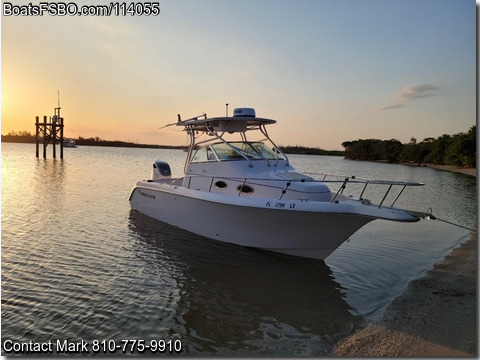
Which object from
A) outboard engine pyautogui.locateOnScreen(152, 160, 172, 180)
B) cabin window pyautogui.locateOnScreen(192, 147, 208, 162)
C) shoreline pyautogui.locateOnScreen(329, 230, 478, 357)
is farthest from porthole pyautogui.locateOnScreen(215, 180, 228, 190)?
shoreline pyautogui.locateOnScreen(329, 230, 478, 357)

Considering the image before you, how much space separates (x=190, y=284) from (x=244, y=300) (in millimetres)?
1290

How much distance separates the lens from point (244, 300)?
660 centimetres

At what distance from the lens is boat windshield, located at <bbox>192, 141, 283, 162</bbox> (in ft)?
33.3

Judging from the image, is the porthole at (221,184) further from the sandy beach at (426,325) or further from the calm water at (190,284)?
the sandy beach at (426,325)

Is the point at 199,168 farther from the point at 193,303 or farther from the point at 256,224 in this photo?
the point at 193,303

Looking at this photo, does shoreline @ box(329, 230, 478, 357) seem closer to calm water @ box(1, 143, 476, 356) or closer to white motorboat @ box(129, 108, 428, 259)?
calm water @ box(1, 143, 476, 356)

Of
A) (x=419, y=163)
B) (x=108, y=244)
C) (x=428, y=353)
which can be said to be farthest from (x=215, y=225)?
(x=419, y=163)

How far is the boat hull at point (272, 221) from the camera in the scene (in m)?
7.50

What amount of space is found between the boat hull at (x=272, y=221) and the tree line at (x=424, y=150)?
43560mm

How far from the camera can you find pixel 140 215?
13.2 metres

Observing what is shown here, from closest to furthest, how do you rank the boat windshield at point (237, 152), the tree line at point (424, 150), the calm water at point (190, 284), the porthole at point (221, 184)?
the calm water at point (190, 284) → the porthole at point (221, 184) → the boat windshield at point (237, 152) → the tree line at point (424, 150)

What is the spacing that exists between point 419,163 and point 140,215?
77.5 m

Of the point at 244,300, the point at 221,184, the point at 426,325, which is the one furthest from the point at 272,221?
the point at 426,325

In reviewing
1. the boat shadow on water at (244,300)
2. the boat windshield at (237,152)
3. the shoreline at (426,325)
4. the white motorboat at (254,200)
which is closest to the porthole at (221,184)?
the white motorboat at (254,200)
